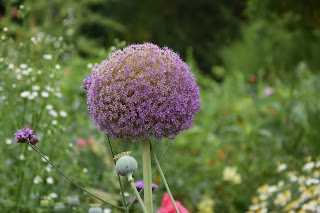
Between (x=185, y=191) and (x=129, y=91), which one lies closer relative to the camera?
(x=129, y=91)

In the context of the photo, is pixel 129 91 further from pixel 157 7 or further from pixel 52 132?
pixel 157 7

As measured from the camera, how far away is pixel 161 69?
44.3 inches

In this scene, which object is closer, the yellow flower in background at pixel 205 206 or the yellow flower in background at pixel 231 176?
the yellow flower in background at pixel 205 206

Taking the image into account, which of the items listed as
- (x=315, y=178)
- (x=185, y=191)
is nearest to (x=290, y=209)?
(x=315, y=178)

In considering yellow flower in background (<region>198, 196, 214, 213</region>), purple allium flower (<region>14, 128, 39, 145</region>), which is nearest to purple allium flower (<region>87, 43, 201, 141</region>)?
purple allium flower (<region>14, 128, 39, 145</region>)

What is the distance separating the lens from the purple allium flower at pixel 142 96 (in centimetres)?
110

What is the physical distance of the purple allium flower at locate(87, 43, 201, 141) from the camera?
3.60ft

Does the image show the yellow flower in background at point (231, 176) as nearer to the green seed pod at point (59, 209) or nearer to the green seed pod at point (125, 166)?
the green seed pod at point (59, 209)

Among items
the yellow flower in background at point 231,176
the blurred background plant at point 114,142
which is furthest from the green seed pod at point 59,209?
the yellow flower in background at point 231,176

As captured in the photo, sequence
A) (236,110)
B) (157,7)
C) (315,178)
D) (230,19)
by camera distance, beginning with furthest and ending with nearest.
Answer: (157,7) < (230,19) < (236,110) < (315,178)

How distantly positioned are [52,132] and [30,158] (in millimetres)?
189

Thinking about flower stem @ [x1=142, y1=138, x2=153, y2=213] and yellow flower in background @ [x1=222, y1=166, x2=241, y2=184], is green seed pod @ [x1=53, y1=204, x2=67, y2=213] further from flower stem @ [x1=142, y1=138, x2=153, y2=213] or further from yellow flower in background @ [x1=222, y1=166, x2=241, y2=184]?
yellow flower in background @ [x1=222, y1=166, x2=241, y2=184]

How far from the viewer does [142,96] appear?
3.60 ft

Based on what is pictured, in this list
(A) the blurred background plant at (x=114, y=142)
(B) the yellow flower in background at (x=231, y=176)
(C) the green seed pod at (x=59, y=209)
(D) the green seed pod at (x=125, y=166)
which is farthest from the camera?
(B) the yellow flower in background at (x=231, y=176)
